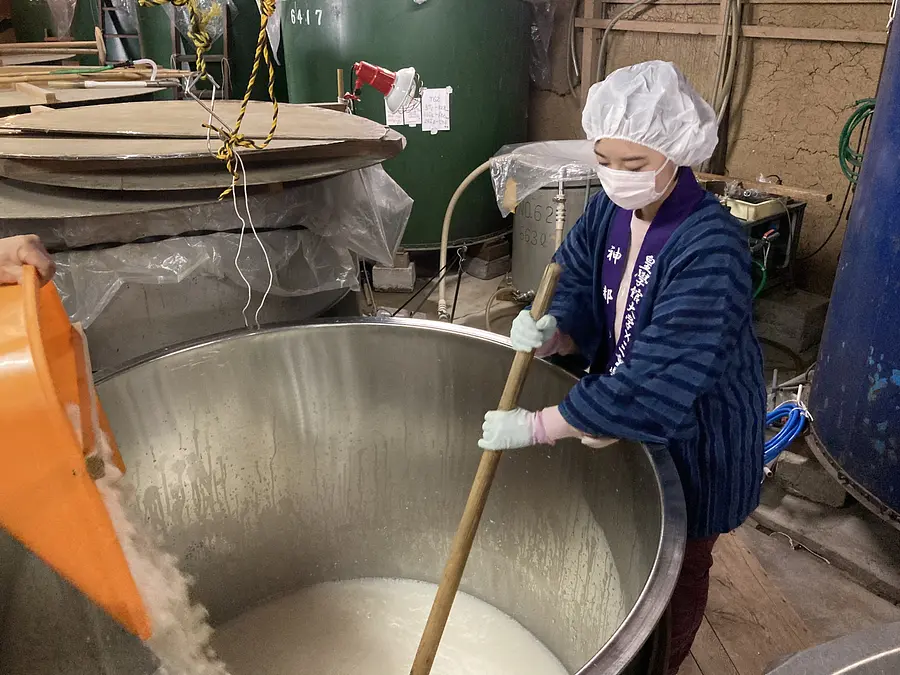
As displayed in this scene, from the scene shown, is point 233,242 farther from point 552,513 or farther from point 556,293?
point 552,513

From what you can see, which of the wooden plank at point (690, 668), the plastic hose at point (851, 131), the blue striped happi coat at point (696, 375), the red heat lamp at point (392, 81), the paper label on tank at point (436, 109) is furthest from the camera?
the paper label on tank at point (436, 109)

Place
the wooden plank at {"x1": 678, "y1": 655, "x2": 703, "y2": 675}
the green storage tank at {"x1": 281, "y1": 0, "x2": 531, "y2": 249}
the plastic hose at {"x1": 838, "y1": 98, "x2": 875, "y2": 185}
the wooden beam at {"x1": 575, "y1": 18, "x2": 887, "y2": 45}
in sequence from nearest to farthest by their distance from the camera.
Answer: the wooden plank at {"x1": 678, "y1": 655, "x2": 703, "y2": 675} → the plastic hose at {"x1": 838, "y1": 98, "x2": 875, "y2": 185} → the wooden beam at {"x1": 575, "y1": 18, "x2": 887, "y2": 45} → the green storage tank at {"x1": 281, "y1": 0, "x2": 531, "y2": 249}

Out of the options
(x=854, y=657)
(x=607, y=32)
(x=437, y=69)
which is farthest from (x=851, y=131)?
(x=854, y=657)

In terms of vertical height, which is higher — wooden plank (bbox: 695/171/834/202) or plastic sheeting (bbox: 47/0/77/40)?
plastic sheeting (bbox: 47/0/77/40)

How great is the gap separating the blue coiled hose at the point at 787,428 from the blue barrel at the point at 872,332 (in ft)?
0.34

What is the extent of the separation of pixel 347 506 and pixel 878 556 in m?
1.32

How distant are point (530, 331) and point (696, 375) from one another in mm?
235

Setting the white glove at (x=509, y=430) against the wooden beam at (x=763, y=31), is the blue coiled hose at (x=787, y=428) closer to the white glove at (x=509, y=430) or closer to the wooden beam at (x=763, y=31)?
the white glove at (x=509, y=430)

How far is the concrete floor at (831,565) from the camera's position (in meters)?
1.62

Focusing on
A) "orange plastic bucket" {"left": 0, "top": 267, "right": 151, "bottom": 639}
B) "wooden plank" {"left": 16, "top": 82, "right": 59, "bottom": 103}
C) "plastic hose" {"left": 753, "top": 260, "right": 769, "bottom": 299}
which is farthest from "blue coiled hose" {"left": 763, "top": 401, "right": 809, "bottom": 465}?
"wooden plank" {"left": 16, "top": 82, "right": 59, "bottom": 103}

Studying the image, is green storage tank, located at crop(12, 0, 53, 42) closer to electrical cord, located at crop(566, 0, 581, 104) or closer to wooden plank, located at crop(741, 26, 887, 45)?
electrical cord, located at crop(566, 0, 581, 104)

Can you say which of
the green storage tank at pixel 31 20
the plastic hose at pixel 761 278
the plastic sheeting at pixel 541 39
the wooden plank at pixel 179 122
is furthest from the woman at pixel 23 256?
the green storage tank at pixel 31 20

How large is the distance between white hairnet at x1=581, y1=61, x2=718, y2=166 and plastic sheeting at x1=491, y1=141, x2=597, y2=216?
5.34ft

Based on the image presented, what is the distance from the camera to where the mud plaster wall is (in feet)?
7.99
